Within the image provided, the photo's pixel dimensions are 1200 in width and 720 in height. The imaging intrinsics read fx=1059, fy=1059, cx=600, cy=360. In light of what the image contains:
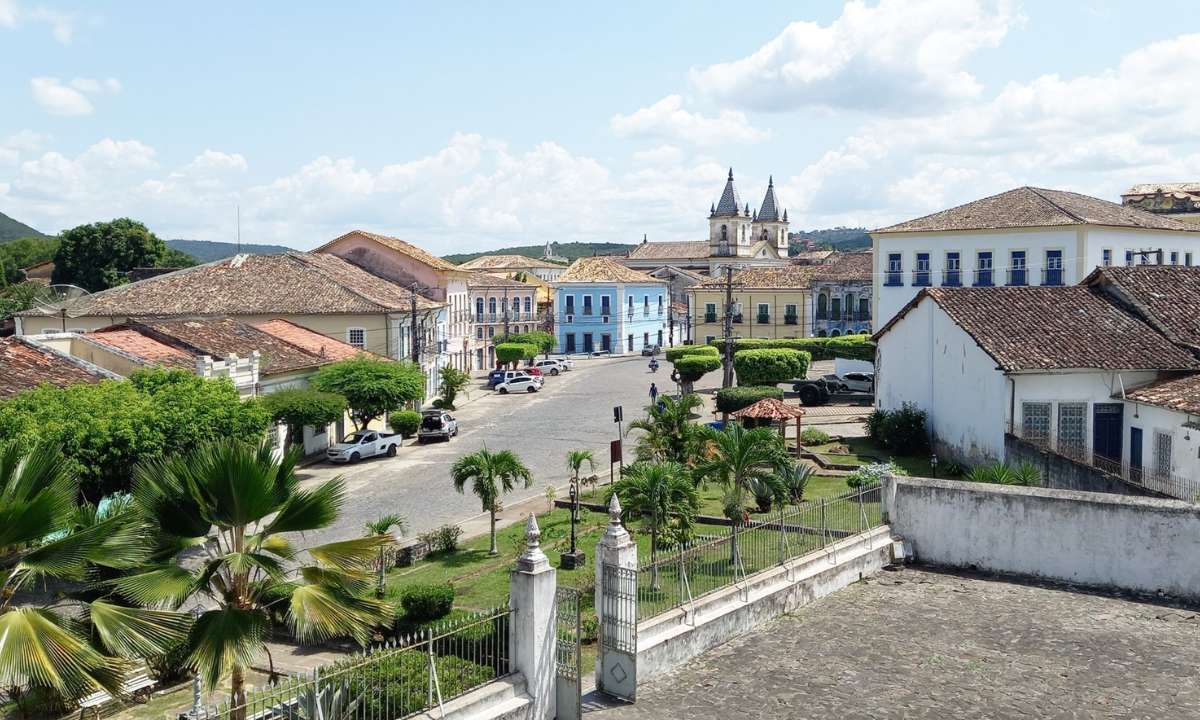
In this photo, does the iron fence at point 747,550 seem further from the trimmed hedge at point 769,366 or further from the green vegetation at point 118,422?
the trimmed hedge at point 769,366

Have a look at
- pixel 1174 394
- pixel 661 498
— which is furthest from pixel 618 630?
pixel 1174 394

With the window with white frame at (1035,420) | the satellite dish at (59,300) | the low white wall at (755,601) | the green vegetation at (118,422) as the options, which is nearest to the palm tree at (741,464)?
the low white wall at (755,601)

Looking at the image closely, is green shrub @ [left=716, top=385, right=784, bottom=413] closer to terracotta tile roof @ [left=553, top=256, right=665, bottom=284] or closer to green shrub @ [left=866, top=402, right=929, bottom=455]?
green shrub @ [left=866, top=402, right=929, bottom=455]

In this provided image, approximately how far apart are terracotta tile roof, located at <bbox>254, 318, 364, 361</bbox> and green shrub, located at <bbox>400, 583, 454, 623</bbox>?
23185 millimetres

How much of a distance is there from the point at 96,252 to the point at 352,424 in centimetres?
4855

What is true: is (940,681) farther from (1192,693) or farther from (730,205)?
(730,205)

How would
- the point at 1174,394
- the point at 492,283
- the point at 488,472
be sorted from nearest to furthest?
the point at 488,472 → the point at 1174,394 → the point at 492,283

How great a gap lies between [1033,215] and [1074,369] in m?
20.2

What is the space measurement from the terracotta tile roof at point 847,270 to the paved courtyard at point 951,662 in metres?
53.6

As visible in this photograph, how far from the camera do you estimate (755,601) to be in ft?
45.4

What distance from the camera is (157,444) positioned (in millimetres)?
20281

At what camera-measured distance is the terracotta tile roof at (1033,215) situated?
40938 millimetres

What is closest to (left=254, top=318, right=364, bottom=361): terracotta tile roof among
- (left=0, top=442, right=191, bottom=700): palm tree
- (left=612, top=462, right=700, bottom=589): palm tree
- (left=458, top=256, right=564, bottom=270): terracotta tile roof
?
(left=612, top=462, right=700, bottom=589): palm tree

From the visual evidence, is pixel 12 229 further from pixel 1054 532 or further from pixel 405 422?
pixel 1054 532
